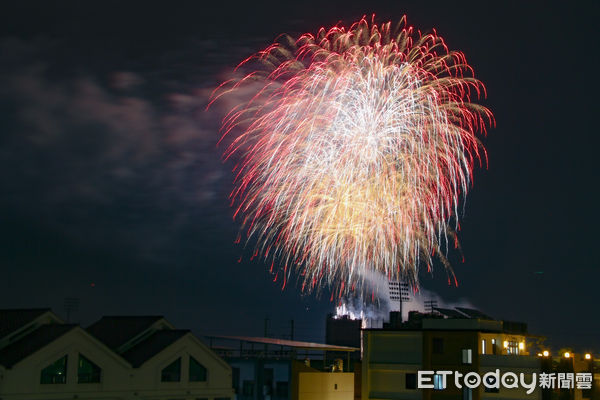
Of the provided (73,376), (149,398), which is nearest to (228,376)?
(149,398)

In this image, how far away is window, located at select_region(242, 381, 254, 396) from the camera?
189 ft

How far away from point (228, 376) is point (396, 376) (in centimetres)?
1582

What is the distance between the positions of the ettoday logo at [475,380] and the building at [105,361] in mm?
16659

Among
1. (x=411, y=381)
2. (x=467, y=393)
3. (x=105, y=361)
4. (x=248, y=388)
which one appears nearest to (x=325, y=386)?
(x=248, y=388)

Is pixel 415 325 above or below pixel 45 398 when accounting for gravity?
above

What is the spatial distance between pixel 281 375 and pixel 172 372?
970 centimetres

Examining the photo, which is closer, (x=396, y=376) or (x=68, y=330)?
(x=68, y=330)

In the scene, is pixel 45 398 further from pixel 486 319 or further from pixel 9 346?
pixel 486 319

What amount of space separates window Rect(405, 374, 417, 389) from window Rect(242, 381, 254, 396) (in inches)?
509

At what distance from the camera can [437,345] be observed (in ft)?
200

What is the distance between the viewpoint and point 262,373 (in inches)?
2244

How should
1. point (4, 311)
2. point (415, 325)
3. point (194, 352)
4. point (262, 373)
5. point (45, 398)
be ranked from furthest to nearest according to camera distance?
1. point (415, 325)
2. point (262, 373)
3. point (194, 352)
4. point (4, 311)
5. point (45, 398)

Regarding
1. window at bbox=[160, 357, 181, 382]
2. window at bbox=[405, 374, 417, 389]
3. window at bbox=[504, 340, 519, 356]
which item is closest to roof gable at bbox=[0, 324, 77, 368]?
window at bbox=[160, 357, 181, 382]

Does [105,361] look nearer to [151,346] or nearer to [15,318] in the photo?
[151,346]
